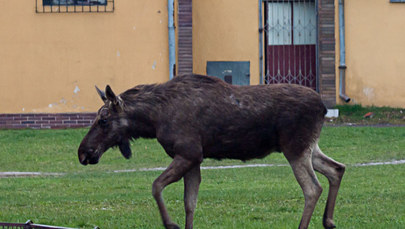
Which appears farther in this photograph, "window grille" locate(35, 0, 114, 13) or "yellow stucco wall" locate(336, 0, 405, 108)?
"yellow stucco wall" locate(336, 0, 405, 108)

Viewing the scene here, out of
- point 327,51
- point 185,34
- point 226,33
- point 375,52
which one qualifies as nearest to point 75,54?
point 185,34

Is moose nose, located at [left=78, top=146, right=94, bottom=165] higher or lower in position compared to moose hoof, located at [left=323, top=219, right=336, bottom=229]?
higher

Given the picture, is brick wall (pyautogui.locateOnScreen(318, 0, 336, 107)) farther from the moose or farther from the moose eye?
the moose eye

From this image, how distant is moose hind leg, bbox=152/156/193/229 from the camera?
7359 mm

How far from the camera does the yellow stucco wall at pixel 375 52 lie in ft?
77.6

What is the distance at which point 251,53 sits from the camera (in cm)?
2358

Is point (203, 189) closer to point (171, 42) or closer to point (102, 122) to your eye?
point (102, 122)

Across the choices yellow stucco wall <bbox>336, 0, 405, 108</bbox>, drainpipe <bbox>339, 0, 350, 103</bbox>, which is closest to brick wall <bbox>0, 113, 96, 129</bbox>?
drainpipe <bbox>339, 0, 350, 103</bbox>

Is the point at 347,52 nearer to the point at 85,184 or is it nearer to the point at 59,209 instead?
the point at 85,184

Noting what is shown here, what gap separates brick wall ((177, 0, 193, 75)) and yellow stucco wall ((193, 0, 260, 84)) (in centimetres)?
97

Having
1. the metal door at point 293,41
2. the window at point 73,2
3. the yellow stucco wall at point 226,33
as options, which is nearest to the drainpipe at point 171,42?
the yellow stucco wall at point 226,33

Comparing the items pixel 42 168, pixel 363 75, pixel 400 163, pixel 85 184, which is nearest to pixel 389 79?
pixel 363 75

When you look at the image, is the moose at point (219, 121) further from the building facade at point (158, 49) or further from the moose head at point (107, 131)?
the building facade at point (158, 49)

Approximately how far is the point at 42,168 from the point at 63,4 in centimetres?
657
